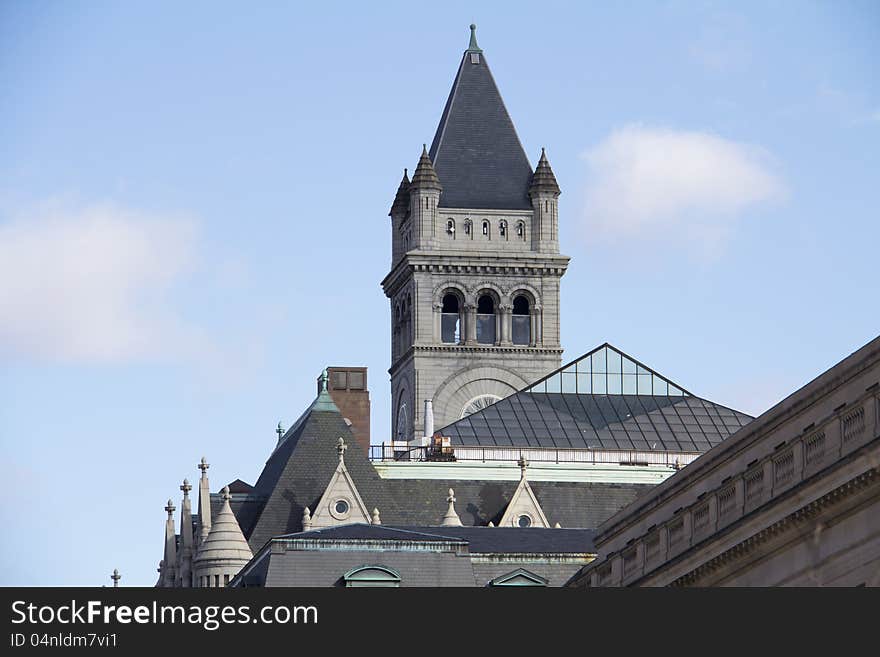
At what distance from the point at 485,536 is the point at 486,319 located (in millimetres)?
75980

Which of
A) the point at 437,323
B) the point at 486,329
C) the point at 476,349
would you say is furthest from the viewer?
the point at 486,329

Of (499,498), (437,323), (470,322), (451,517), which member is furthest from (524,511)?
(437,323)

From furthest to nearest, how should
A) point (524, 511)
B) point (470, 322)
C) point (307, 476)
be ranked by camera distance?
1. point (470, 322)
2. point (307, 476)
3. point (524, 511)

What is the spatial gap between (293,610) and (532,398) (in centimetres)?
10449

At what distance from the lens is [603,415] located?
552 ft

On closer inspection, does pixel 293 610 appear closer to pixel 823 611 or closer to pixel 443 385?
pixel 823 611

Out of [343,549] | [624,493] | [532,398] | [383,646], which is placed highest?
[532,398]

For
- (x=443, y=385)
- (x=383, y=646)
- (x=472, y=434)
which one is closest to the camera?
(x=383, y=646)

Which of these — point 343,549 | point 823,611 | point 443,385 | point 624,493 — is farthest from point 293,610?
point 443,385

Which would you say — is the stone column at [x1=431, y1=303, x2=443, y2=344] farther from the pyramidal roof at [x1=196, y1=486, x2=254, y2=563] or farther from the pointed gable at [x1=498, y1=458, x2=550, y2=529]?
the pyramidal roof at [x1=196, y1=486, x2=254, y2=563]

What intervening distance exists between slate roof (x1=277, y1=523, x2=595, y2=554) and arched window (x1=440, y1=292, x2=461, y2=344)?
6867 centimetres

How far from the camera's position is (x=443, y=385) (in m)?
193

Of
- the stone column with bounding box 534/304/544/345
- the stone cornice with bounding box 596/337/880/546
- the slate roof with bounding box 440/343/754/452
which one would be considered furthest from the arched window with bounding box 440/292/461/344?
the stone cornice with bounding box 596/337/880/546

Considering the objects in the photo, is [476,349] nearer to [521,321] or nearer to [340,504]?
[521,321]
